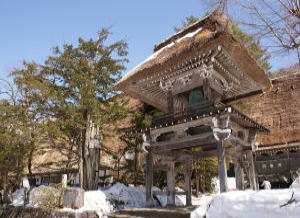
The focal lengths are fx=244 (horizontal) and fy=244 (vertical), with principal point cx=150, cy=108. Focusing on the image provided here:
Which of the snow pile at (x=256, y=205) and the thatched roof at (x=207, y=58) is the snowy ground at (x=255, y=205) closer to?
the snow pile at (x=256, y=205)

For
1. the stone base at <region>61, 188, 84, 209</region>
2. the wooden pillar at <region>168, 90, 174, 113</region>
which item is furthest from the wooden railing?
the stone base at <region>61, 188, 84, 209</region>

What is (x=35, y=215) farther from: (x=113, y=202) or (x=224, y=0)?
(x=224, y=0)

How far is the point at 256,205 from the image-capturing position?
4957mm

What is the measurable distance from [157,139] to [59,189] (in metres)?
5.30

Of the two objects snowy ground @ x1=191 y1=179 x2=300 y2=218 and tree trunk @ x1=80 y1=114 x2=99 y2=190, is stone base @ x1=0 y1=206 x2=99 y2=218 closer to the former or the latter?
tree trunk @ x1=80 y1=114 x2=99 y2=190

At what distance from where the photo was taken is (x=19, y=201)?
504 inches

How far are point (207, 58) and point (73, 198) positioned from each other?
7580 millimetres

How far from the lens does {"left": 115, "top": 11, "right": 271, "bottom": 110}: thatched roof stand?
8.02 metres

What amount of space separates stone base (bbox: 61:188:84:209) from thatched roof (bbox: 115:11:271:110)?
4777 millimetres

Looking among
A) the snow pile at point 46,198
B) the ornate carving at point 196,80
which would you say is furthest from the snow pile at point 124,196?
the ornate carving at point 196,80

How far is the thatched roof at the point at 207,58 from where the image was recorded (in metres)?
8.02

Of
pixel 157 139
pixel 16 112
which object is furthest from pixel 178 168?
pixel 16 112

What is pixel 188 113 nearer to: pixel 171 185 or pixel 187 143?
pixel 187 143

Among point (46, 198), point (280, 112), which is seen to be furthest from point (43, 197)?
point (280, 112)
